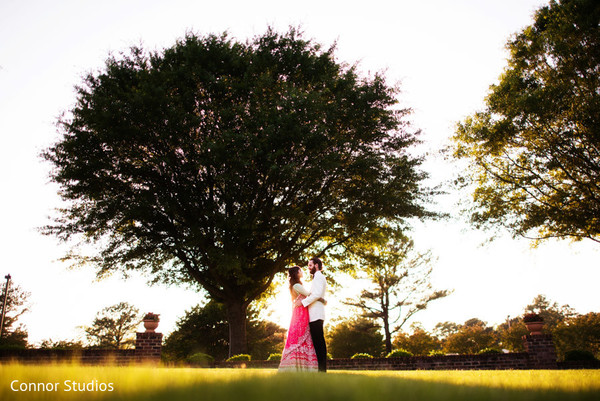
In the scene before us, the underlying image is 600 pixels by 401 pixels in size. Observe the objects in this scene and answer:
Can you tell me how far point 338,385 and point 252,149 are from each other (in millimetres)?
12016

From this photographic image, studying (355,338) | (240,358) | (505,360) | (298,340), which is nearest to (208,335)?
(355,338)

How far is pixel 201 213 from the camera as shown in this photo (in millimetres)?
15508

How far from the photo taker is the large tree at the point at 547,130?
16109 mm

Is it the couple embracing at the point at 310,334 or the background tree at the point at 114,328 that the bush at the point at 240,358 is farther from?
the background tree at the point at 114,328

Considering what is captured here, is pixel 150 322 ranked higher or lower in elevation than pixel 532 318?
higher

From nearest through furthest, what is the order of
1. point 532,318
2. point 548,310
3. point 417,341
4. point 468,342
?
point 532,318, point 417,341, point 468,342, point 548,310

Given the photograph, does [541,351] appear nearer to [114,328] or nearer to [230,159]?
Answer: [230,159]

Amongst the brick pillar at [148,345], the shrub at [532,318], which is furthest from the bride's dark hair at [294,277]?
the shrub at [532,318]

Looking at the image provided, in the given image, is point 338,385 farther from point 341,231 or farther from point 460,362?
point 341,231

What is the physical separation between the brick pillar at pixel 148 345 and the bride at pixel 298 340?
7.65 metres

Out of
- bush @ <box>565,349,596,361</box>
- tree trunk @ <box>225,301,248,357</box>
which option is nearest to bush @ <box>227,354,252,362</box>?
tree trunk @ <box>225,301,248,357</box>

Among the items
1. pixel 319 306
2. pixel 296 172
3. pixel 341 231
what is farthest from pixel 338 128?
pixel 319 306

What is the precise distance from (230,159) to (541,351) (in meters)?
12.6

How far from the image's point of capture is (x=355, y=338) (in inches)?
1468
